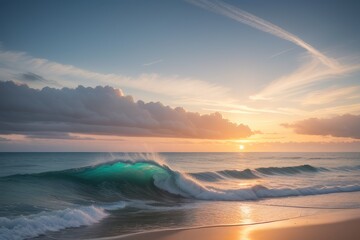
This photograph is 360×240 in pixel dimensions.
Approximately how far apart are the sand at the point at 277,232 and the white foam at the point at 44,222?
2247 millimetres

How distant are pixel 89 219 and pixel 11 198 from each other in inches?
191

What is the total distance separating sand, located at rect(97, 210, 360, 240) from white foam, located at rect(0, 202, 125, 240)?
2247 millimetres

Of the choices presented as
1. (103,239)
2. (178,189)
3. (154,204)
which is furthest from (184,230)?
(178,189)

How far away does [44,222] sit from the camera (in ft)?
30.3

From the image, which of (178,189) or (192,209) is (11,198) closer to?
(192,209)

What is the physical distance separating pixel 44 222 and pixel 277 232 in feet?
22.2

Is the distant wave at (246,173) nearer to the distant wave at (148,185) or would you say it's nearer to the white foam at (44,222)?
the distant wave at (148,185)

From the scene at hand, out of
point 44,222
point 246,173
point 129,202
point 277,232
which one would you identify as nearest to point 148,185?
point 129,202

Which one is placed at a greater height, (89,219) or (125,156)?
(125,156)

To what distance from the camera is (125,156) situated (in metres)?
22.8

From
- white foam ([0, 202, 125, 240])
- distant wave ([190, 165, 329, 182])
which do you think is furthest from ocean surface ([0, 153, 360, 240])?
distant wave ([190, 165, 329, 182])

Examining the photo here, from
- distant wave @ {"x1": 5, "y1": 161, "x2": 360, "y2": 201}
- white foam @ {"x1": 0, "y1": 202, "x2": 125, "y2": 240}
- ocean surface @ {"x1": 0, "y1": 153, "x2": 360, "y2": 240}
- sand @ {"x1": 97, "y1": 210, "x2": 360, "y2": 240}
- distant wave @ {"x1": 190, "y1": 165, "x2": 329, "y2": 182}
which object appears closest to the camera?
white foam @ {"x1": 0, "y1": 202, "x2": 125, "y2": 240}

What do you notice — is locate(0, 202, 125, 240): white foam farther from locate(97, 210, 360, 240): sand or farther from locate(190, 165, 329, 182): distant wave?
locate(190, 165, 329, 182): distant wave

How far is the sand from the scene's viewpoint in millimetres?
8469
